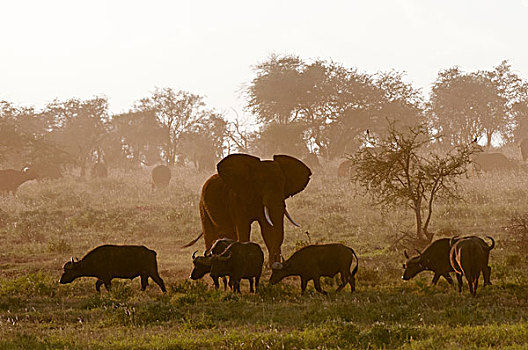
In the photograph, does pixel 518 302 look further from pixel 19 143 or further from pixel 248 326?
pixel 19 143

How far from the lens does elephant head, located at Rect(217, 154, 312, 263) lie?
46.2 ft

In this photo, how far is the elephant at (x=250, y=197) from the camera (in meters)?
14.1

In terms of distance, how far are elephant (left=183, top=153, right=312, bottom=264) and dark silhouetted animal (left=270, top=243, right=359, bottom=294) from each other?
1958 millimetres

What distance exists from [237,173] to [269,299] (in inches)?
164

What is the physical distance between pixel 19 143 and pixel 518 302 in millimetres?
37624

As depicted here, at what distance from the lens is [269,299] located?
1124 cm

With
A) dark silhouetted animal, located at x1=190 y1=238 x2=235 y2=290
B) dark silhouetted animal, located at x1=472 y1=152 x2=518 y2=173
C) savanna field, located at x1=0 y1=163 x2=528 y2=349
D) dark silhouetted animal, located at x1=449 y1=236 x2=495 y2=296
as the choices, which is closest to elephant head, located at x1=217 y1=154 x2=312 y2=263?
savanna field, located at x1=0 y1=163 x2=528 y2=349

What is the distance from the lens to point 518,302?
10305mm

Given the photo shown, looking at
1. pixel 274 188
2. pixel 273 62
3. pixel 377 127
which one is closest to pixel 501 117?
pixel 377 127

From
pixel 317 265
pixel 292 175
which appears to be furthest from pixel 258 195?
pixel 317 265

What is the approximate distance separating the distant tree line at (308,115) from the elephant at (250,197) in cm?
3007

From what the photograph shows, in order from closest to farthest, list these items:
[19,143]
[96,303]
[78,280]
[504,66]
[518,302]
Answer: [518,302] → [96,303] → [78,280] → [19,143] → [504,66]

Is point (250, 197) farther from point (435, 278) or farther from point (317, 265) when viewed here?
point (435, 278)

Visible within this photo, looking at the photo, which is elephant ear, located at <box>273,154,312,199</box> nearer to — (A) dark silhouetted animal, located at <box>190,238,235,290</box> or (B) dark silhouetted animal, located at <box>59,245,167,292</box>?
(A) dark silhouetted animal, located at <box>190,238,235,290</box>
